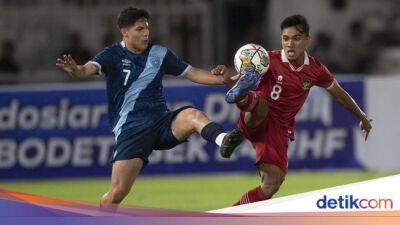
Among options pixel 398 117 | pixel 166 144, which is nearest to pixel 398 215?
pixel 166 144

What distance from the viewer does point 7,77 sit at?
66.5 ft

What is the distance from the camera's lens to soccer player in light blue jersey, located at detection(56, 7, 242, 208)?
1112cm

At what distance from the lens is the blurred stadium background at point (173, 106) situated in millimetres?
17906

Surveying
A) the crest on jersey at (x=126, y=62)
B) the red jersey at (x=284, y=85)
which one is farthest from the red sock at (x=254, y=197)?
the crest on jersey at (x=126, y=62)

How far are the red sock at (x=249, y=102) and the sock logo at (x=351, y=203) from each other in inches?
49.6

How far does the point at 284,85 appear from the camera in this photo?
11.4 metres

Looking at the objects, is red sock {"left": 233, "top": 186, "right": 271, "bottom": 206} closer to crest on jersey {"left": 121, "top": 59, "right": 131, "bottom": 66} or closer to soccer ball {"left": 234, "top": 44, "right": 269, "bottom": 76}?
soccer ball {"left": 234, "top": 44, "right": 269, "bottom": 76}

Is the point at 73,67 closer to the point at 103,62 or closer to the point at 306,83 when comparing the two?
the point at 103,62

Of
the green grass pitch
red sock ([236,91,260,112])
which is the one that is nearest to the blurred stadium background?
the green grass pitch

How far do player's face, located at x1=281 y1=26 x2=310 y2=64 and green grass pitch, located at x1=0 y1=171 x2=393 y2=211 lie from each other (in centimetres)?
359

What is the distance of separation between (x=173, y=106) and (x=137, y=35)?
7.31 meters

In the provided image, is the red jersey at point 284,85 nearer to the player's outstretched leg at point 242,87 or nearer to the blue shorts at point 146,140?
the player's outstretched leg at point 242,87

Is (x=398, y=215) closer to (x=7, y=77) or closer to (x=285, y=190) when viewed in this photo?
(x=285, y=190)

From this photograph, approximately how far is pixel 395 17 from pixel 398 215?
43.8 ft
